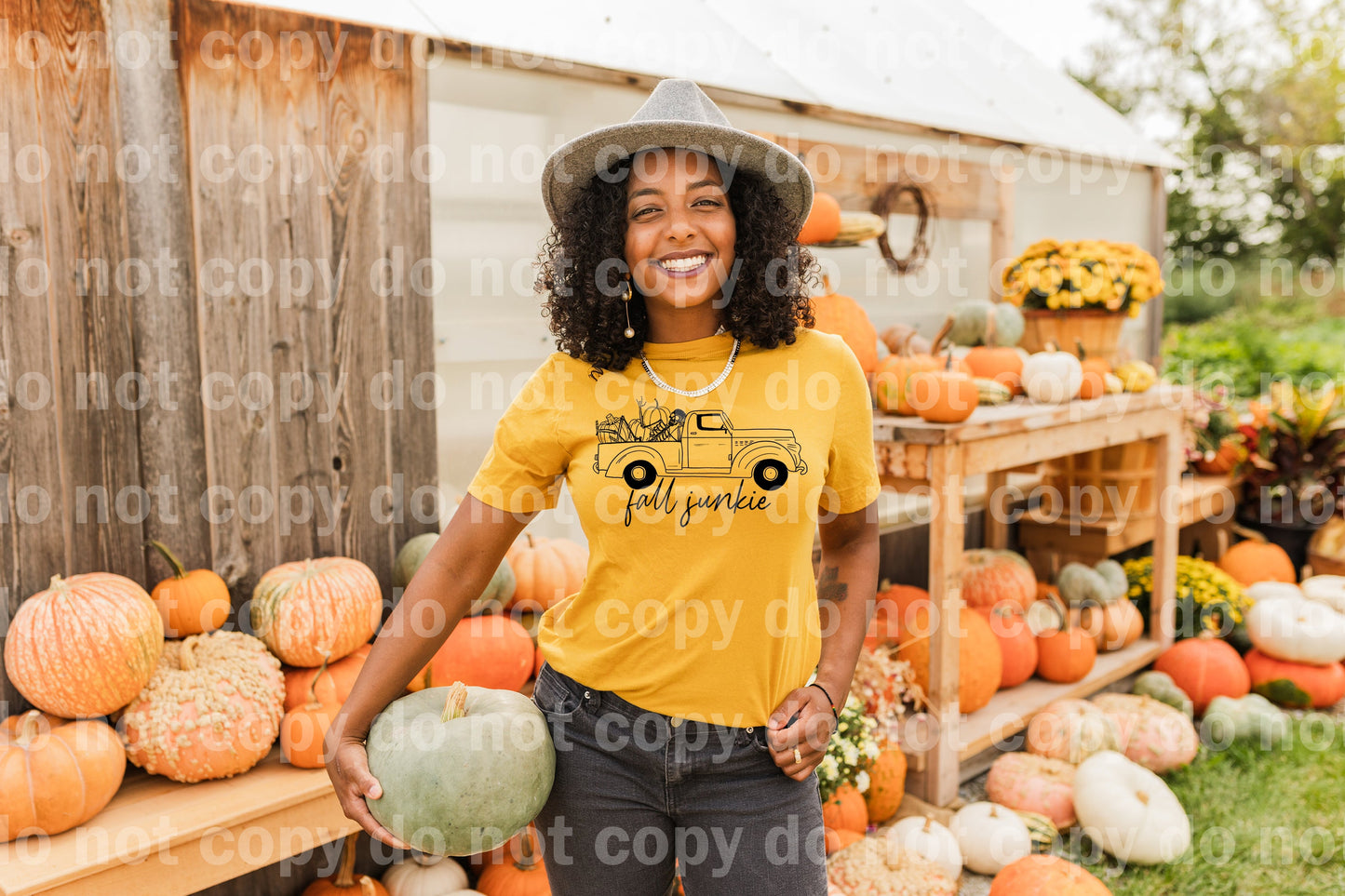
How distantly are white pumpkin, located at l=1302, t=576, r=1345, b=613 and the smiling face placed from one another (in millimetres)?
4493

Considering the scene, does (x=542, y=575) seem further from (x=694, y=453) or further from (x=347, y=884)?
(x=694, y=453)

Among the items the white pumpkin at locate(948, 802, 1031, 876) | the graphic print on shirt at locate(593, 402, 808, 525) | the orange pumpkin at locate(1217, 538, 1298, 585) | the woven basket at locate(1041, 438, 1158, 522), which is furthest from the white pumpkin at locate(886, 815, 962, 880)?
the orange pumpkin at locate(1217, 538, 1298, 585)

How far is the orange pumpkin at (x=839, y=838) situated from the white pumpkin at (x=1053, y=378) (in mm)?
1865

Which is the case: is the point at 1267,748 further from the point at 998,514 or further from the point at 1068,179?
the point at 1068,179

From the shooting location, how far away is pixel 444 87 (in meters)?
3.02

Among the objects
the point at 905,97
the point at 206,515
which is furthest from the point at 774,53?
the point at 206,515

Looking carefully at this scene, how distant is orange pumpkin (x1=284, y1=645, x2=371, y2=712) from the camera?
2.46m

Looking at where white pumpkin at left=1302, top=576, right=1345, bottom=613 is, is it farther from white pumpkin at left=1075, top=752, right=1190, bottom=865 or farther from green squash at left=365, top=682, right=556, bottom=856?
green squash at left=365, top=682, right=556, bottom=856

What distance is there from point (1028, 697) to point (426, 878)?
2.40 m

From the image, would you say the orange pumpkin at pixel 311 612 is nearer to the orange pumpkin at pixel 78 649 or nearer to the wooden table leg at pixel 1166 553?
the orange pumpkin at pixel 78 649

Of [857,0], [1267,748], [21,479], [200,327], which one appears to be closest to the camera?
[21,479]

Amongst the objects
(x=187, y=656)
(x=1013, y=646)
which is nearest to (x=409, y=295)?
(x=187, y=656)

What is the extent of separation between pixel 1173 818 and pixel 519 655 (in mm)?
2144

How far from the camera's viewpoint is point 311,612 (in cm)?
251
